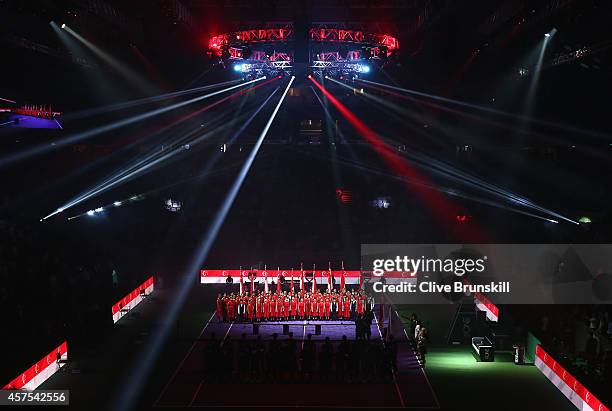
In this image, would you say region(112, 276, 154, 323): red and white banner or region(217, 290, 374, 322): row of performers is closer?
region(112, 276, 154, 323): red and white banner

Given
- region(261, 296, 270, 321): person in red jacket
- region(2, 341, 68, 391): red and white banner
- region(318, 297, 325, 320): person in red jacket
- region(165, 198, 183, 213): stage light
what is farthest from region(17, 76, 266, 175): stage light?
region(318, 297, 325, 320): person in red jacket

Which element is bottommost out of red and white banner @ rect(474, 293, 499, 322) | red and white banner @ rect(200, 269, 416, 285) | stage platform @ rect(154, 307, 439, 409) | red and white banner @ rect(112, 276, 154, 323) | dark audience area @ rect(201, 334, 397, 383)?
stage platform @ rect(154, 307, 439, 409)

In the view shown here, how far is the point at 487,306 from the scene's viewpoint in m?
20.0

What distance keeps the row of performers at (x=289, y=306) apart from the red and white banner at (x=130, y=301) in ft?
10.3

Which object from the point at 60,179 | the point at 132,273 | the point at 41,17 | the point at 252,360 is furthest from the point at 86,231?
the point at 252,360

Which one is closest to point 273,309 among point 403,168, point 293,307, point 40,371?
point 293,307

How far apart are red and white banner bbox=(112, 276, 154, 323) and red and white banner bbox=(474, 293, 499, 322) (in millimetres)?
11487

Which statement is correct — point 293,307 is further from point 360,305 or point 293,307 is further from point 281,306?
point 360,305

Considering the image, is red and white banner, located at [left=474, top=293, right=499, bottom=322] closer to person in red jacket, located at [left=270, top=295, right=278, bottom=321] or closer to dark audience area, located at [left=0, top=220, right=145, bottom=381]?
person in red jacket, located at [left=270, top=295, right=278, bottom=321]

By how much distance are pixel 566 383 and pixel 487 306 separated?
7091mm

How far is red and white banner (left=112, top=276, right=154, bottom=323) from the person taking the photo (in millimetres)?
19589

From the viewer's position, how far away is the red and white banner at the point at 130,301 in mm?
19589

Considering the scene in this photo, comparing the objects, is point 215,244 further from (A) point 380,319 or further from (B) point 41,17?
(B) point 41,17

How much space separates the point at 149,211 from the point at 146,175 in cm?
213
